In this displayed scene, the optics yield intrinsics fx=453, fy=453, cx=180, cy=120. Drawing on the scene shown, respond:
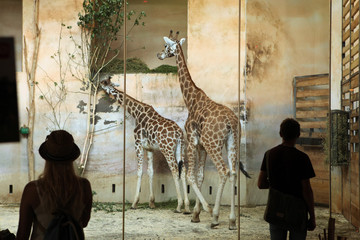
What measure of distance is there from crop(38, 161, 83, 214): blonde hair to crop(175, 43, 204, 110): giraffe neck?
7.49 ft

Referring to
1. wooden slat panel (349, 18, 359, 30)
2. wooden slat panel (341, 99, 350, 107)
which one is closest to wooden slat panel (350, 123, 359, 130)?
wooden slat panel (341, 99, 350, 107)

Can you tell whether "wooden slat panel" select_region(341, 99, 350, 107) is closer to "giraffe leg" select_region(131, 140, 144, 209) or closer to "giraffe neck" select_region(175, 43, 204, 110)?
"giraffe neck" select_region(175, 43, 204, 110)

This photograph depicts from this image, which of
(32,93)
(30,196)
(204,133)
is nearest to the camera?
(30,196)

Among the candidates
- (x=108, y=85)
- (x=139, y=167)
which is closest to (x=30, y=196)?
(x=139, y=167)

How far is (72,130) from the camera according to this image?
4.57m

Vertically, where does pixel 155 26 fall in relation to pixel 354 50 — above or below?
above

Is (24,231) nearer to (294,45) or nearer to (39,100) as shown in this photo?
(39,100)

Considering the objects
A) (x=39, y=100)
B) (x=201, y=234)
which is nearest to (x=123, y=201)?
(x=201, y=234)

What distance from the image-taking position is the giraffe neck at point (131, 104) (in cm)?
462

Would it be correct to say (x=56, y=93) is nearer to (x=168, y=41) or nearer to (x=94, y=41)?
(x=94, y=41)

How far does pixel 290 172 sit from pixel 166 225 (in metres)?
1.65

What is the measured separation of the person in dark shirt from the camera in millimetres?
3441

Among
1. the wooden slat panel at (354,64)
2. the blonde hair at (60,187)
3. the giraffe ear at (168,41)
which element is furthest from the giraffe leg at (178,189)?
the wooden slat panel at (354,64)

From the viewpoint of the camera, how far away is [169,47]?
4.70 metres
